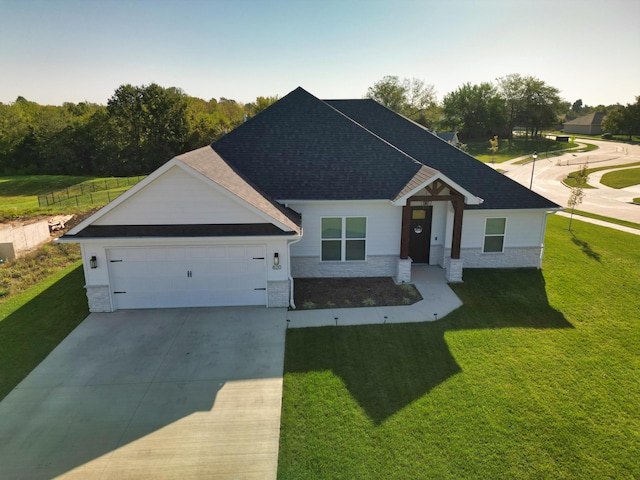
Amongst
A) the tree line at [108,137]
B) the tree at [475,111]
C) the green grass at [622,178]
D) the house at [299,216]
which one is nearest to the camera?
the house at [299,216]

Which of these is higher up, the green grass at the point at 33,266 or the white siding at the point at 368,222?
the white siding at the point at 368,222

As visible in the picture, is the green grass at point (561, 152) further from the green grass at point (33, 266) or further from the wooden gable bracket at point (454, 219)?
the green grass at point (33, 266)

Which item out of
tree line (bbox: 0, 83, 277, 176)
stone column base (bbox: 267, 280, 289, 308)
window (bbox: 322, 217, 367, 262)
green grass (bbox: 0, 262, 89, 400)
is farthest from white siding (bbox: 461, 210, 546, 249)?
tree line (bbox: 0, 83, 277, 176)

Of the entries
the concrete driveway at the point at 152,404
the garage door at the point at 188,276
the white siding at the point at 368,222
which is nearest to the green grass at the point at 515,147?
the white siding at the point at 368,222

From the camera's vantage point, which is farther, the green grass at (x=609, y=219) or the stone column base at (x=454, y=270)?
the green grass at (x=609, y=219)

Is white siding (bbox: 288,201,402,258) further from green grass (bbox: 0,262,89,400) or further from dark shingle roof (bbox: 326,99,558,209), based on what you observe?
green grass (bbox: 0,262,89,400)

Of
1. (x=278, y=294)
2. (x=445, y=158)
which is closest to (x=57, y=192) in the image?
(x=278, y=294)

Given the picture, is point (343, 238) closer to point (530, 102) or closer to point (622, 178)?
point (622, 178)

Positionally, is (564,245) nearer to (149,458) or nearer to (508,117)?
(149,458)
